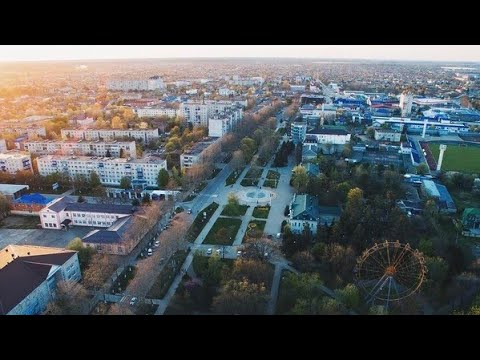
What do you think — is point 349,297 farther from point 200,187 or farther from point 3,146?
point 3,146

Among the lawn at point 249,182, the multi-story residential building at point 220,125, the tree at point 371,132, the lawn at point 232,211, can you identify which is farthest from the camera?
the tree at point 371,132

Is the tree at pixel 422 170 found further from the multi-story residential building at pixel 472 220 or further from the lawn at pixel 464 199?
the multi-story residential building at pixel 472 220

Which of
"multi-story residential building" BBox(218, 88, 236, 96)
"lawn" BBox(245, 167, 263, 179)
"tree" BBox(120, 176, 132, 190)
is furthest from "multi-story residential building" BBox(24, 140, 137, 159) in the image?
"multi-story residential building" BBox(218, 88, 236, 96)

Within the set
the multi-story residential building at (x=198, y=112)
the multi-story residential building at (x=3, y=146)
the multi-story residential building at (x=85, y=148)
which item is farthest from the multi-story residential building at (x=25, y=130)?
the multi-story residential building at (x=198, y=112)

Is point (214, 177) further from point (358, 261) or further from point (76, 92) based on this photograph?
point (76, 92)

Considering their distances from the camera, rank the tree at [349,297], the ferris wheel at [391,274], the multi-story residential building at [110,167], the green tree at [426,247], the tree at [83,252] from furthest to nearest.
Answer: the multi-story residential building at [110,167]
the tree at [83,252]
the green tree at [426,247]
the ferris wheel at [391,274]
the tree at [349,297]

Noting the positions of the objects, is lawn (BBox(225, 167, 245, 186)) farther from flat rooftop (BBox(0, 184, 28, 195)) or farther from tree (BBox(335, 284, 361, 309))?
tree (BBox(335, 284, 361, 309))

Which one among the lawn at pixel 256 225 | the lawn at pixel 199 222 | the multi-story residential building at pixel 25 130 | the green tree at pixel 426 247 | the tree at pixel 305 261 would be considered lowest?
the lawn at pixel 199 222
